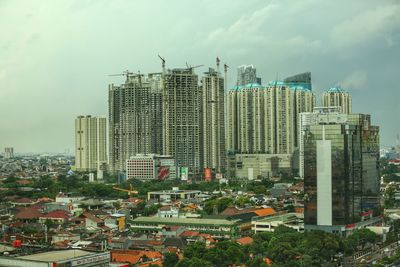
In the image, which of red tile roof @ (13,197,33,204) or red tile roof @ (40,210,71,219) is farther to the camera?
red tile roof @ (13,197,33,204)

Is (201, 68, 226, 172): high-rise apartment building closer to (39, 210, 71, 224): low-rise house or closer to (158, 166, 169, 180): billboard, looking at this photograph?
(158, 166, 169, 180): billboard

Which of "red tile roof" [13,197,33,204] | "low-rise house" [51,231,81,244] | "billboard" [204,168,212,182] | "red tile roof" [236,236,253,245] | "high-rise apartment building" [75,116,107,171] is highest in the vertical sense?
"high-rise apartment building" [75,116,107,171]

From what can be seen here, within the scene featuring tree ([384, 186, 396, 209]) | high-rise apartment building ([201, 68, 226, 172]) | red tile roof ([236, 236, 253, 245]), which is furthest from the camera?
high-rise apartment building ([201, 68, 226, 172])

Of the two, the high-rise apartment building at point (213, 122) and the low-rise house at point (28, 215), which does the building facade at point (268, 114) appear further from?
the low-rise house at point (28, 215)

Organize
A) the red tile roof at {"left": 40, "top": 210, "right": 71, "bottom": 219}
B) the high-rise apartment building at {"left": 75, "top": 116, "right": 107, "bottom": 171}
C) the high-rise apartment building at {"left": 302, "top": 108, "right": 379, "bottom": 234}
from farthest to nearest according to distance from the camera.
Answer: the high-rise apartment building at {"left": 75, "top": 116, "right": 107, "bottom": 171}, the red tile roof at {"left": 40, "top": 210, "right": 71, "bottom": 219}, the high-rise apartment building at {"left": 302, "top": 108, "right": 379, "bottom": 234}

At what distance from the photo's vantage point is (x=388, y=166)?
60.8 feet

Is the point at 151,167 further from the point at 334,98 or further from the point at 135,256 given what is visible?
the point at 135,256

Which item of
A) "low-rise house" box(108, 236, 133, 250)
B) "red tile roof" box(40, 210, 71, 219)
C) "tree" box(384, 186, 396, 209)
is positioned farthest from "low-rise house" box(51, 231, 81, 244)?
"tree" box(384, 186, 396, 209)

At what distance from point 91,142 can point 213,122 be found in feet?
16.2

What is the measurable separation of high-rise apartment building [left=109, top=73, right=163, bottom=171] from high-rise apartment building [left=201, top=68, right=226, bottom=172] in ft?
4.14

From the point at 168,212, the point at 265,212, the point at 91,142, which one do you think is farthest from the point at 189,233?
the point at 91,142

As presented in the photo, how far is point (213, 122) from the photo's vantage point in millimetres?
19250

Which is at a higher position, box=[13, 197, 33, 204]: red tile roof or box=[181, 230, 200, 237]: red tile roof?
box=[13, 197, 33, 204]: red tile roof

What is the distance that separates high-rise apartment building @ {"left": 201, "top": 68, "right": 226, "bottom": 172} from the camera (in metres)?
19.2
